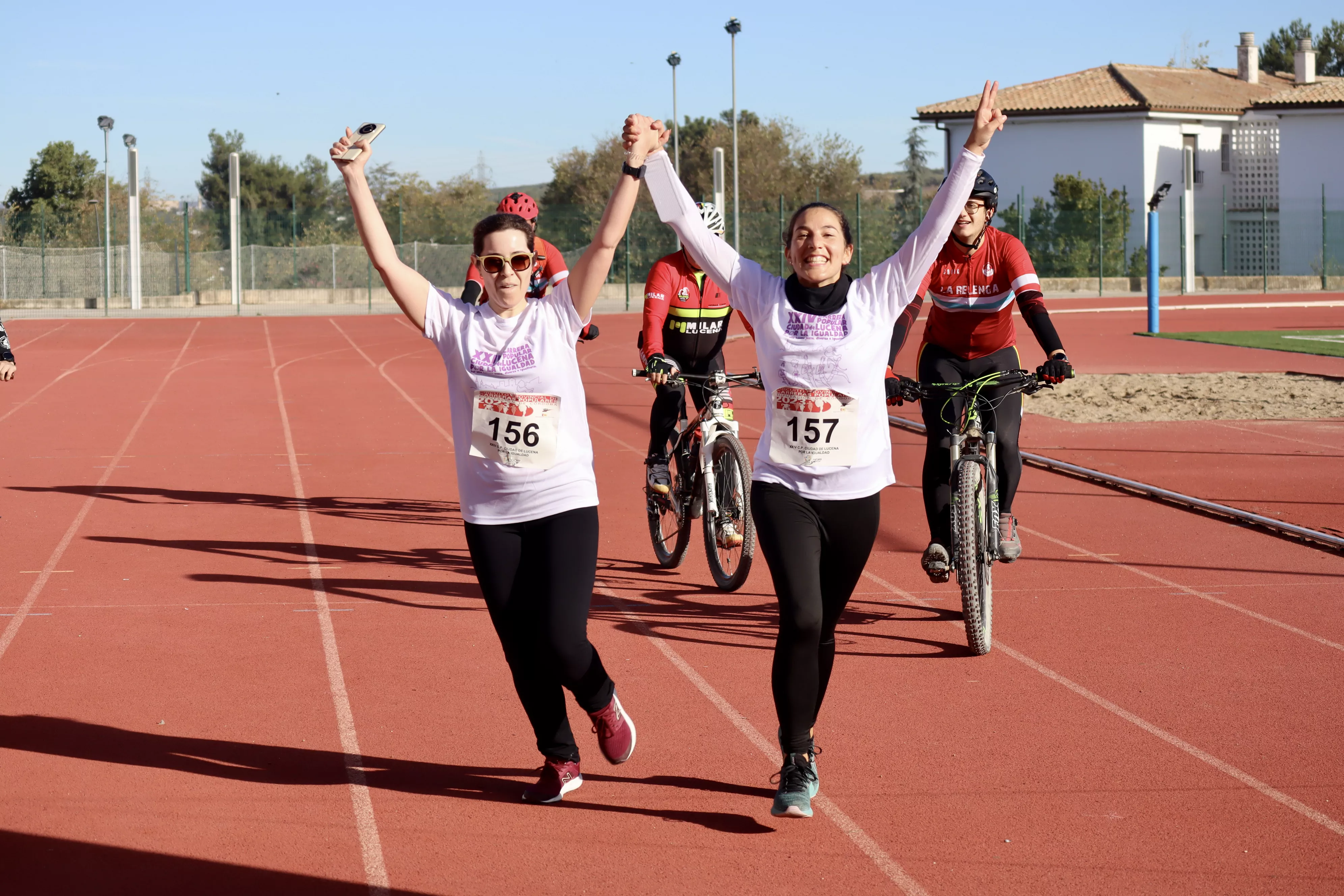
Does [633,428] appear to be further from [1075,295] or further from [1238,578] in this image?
[1075,295]

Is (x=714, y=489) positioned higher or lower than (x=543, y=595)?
higher

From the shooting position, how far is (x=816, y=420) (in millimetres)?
4328

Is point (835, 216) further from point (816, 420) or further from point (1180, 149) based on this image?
point (1180, 149)

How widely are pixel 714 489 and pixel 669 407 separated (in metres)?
0.75

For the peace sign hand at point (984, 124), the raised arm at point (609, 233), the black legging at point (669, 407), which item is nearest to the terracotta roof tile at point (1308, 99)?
the black legging at point (669, 407)

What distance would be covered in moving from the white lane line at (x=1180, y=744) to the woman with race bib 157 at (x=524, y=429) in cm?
208

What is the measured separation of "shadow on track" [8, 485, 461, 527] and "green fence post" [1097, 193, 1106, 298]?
3923 cm

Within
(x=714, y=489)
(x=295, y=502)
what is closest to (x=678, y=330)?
(x=714, y=489)

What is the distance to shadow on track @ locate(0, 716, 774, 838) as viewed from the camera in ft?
14.7

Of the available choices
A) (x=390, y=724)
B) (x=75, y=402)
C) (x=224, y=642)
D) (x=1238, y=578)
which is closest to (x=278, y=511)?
(x=224, y=642)

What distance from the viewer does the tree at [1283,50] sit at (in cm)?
9269

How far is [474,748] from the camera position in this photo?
16.5 ft

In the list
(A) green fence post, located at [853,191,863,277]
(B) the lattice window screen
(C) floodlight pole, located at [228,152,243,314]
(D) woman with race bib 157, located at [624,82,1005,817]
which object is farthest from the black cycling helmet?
(B) the lattice window screen

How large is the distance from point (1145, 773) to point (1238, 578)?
3300 mm
